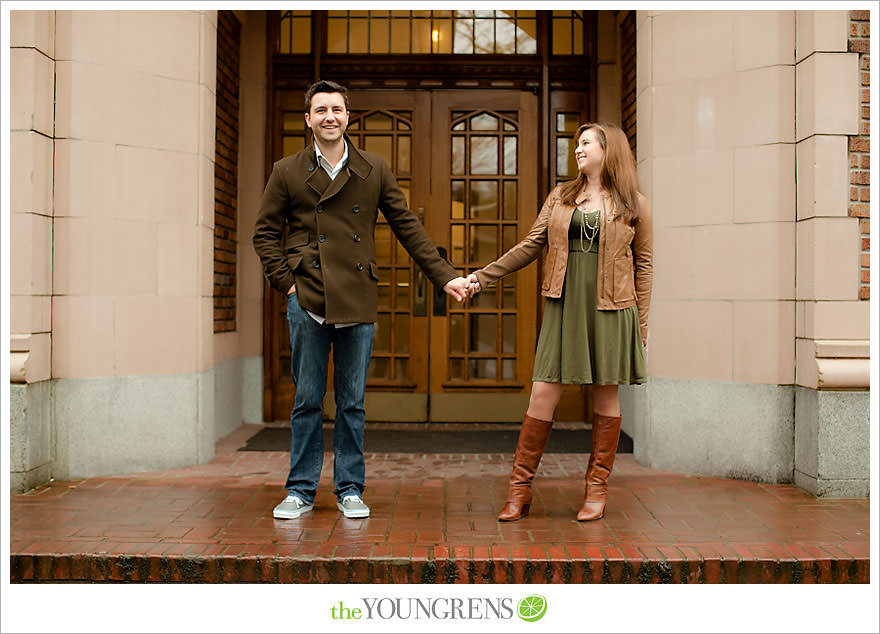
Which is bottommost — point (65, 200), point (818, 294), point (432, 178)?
point (818, 294)

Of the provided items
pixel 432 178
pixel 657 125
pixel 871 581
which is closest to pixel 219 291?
pixel 432 178

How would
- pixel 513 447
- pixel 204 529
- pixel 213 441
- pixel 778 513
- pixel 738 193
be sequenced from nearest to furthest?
pixel 204 529 → pixel 778 513 → pixel 738 193 → pixel 213 441 → pixel 513 447

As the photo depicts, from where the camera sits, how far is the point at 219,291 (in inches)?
275

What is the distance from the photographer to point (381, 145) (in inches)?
308

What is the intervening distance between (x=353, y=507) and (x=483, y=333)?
3.51m

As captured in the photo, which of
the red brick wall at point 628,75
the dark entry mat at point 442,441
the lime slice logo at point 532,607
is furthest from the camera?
the red brick wall at point 628,75

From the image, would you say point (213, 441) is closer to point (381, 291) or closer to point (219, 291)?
point (219, 291)

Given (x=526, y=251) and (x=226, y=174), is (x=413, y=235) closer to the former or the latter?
(x=526, y=251)

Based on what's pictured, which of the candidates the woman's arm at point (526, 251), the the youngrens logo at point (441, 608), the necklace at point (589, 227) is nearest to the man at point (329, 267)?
the woman's arm at point (526, 251)

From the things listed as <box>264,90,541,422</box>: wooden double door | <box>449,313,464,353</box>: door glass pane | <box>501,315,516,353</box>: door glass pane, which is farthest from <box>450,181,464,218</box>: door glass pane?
<box>501,315,516,353</box>: door glass pane

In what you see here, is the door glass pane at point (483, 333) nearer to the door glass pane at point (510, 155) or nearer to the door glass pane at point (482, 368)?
the door glass pane at point (482, 368)

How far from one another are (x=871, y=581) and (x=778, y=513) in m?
0.87

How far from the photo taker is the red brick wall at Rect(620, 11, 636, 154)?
705 cm

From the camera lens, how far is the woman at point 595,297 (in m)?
4.46
